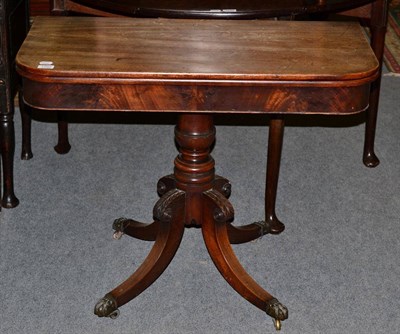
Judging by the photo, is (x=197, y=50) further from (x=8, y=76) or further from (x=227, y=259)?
(x=8, y=76)

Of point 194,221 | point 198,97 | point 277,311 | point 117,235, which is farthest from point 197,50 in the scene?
point 117,235

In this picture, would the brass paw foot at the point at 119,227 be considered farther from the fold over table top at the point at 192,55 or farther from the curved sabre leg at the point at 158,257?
the fold over table top at the point at 192,55

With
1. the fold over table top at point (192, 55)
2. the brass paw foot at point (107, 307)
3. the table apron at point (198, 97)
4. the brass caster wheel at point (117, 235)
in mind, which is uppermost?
the fold over table top at point (192, 55)

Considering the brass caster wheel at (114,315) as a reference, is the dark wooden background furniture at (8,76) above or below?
above

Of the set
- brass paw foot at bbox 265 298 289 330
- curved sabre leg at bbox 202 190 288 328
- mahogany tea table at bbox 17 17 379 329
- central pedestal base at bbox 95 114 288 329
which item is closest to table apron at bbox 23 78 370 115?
mahogany tea table at bbox 17 17 379 329

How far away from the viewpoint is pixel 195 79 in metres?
2.10

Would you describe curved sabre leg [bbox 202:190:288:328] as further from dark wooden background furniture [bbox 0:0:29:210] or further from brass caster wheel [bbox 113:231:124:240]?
dark wooden background furniture [bbox 0:0:29:210]

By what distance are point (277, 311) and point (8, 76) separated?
1203 millimetres

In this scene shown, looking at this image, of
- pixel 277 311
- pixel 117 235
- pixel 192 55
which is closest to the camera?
pixel 192 55

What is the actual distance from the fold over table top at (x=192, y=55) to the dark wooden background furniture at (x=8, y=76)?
38cm

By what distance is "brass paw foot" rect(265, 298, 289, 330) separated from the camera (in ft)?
8.27

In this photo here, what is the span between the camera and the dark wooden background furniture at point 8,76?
9.27ft

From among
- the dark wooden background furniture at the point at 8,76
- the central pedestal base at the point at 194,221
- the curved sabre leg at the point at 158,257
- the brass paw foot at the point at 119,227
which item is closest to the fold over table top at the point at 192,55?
the central pedestal base at the point at 194,221

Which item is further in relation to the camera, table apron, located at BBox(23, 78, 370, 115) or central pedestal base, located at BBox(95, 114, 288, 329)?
central pedestal base, located at BBox(95, 114, 288, 329)
